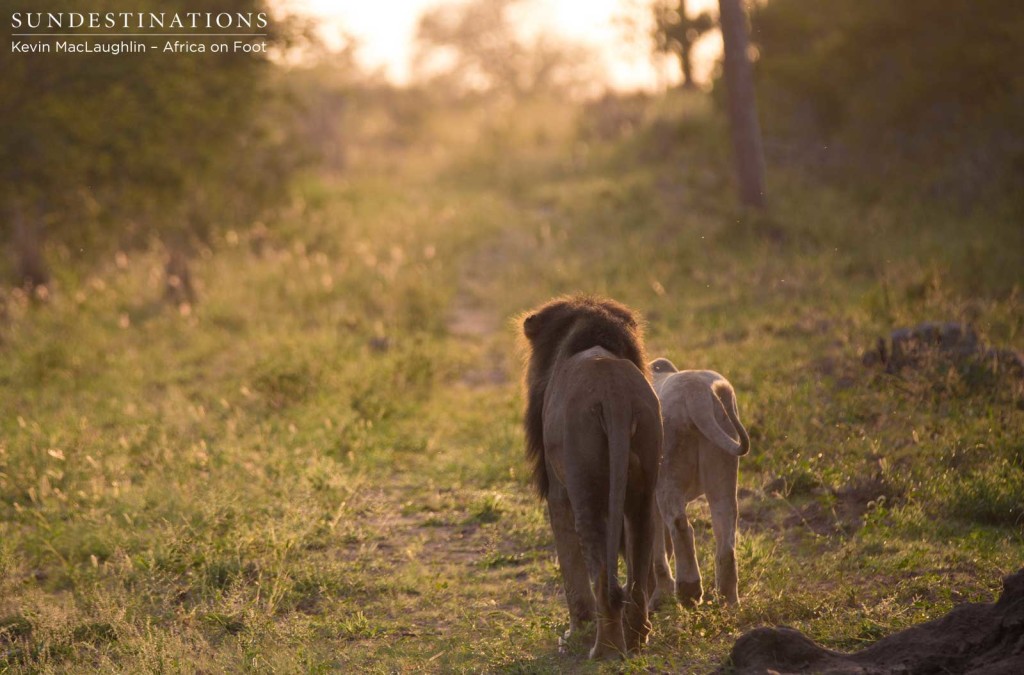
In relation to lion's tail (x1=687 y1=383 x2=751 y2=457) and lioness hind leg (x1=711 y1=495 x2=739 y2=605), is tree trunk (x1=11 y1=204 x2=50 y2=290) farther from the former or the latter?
lioness hind leg (x1=711 y1=495 x2=739 y2=605)

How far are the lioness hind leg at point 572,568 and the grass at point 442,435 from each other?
18cm

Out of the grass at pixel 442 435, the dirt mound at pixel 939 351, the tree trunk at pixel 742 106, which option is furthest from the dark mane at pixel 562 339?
the tree trunk at pixel 742 106

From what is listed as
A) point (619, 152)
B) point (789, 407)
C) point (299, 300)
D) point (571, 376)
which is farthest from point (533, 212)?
point (571, 376)

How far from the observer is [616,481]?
468 centimetres

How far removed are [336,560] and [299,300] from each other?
302 inches

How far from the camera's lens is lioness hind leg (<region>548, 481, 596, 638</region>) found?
16.8ft

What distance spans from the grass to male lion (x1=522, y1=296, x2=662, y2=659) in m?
0.24

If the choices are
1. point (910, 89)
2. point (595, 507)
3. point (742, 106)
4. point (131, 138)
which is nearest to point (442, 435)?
point (595, 507)

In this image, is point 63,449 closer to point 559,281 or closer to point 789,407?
point 789,407

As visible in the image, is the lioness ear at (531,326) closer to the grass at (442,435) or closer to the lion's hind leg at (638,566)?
the lion's hind leg at (638,566)

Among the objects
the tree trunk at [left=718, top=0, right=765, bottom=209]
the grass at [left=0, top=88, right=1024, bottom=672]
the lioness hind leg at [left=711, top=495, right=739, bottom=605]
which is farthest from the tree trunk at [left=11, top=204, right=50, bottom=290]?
the lioness hind leg at [left=711, top=495, right=739, bottom=605]

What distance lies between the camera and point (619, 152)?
2180cm

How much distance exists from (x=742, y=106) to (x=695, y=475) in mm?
11752

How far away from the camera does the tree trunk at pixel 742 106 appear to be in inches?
630
